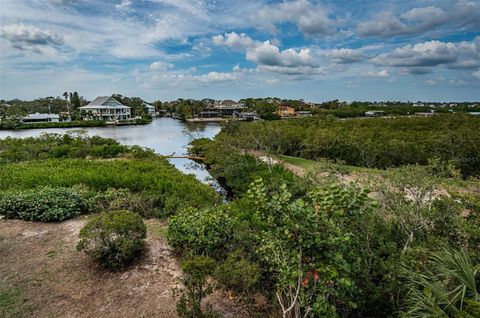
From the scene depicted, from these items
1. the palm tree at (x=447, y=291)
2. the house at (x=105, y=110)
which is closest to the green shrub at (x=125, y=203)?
the palm tree at (x=447, y=291)

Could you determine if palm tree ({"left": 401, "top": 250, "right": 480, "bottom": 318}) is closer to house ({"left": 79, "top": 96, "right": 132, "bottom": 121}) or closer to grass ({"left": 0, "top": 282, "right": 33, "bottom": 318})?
grass ({"left": 0, "top": 282, "right": 33, "bottom": 318})

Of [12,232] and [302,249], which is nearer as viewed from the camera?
[302,249]

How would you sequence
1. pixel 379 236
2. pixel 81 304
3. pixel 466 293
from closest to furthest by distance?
pixel 466 293, pixel 81 304, pixel 379 236

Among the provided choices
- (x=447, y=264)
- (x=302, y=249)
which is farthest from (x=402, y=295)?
(x=302, y=249)

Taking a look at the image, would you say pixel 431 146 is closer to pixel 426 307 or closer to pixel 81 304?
pixel 426 307

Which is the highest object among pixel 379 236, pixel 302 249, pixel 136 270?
pixel 302 249

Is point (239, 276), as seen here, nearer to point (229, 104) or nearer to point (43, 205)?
point (43, 205)

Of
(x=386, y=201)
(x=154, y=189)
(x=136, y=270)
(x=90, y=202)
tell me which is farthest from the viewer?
(x=154, y=189)
